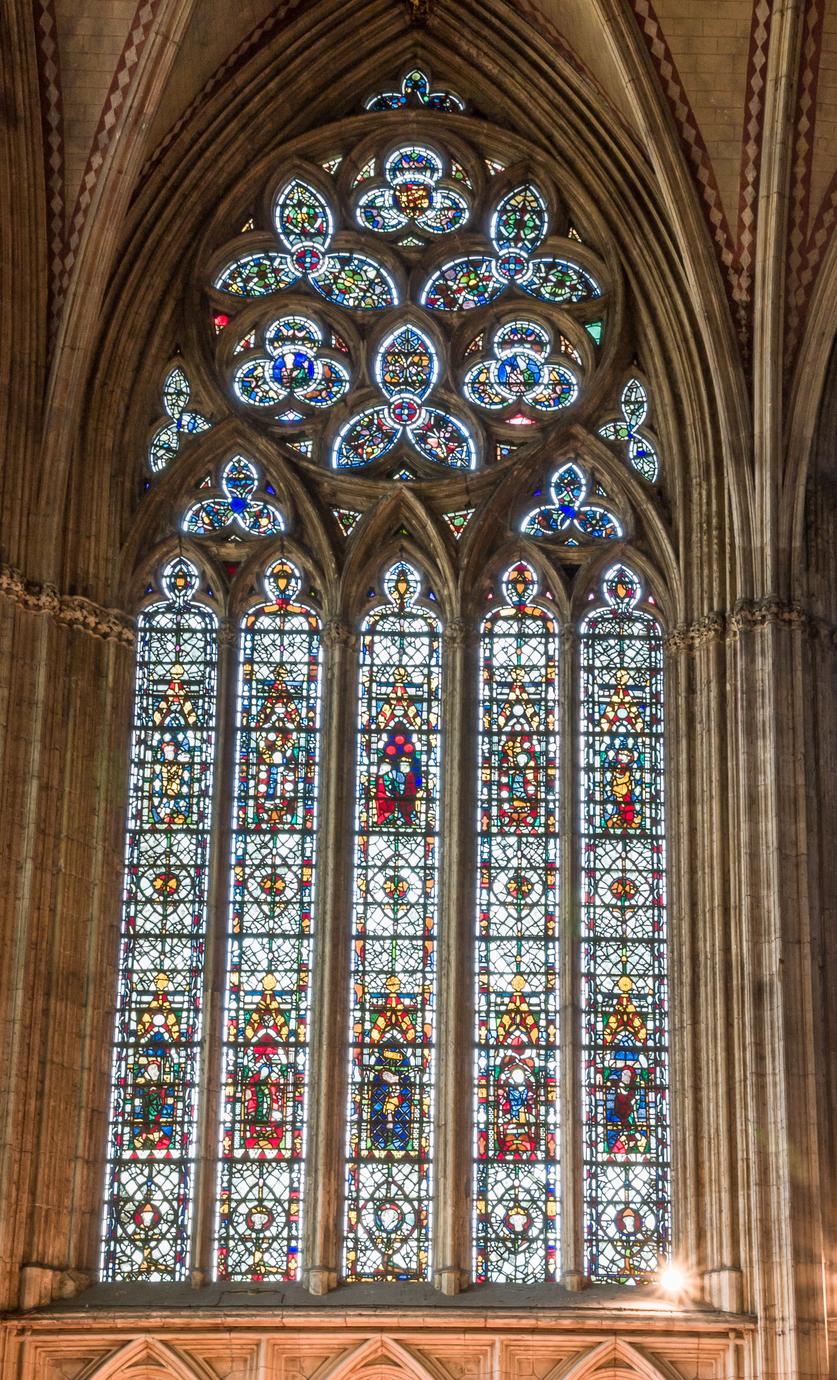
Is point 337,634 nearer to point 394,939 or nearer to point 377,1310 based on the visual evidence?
point 394,939

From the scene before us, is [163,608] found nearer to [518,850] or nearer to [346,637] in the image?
[346,637]

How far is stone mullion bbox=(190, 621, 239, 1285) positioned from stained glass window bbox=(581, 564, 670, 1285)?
270cm

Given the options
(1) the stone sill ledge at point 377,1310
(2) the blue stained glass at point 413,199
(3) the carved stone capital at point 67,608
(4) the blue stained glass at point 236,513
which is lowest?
(1) the stone sill ledge at point 377,1310

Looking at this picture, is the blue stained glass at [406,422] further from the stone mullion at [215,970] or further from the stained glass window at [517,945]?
the stone mullion at [215,970]

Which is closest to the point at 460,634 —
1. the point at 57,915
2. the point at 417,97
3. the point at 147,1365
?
the point at 57,915

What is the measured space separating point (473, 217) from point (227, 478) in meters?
3.03

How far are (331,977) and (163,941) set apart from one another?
1308 mm

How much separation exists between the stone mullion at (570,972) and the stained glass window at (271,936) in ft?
6.20

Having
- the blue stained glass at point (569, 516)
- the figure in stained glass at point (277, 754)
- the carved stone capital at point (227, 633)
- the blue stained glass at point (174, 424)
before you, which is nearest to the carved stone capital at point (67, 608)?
the carved stone capital at point (227, 633)

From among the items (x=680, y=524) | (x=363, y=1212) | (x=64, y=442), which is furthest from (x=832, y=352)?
(x=363, y=1212)

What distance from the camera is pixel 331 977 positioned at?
19875mm

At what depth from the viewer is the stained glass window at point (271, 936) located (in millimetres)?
19438

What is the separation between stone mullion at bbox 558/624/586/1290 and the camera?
19.3 m

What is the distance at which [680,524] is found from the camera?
21203 mm
